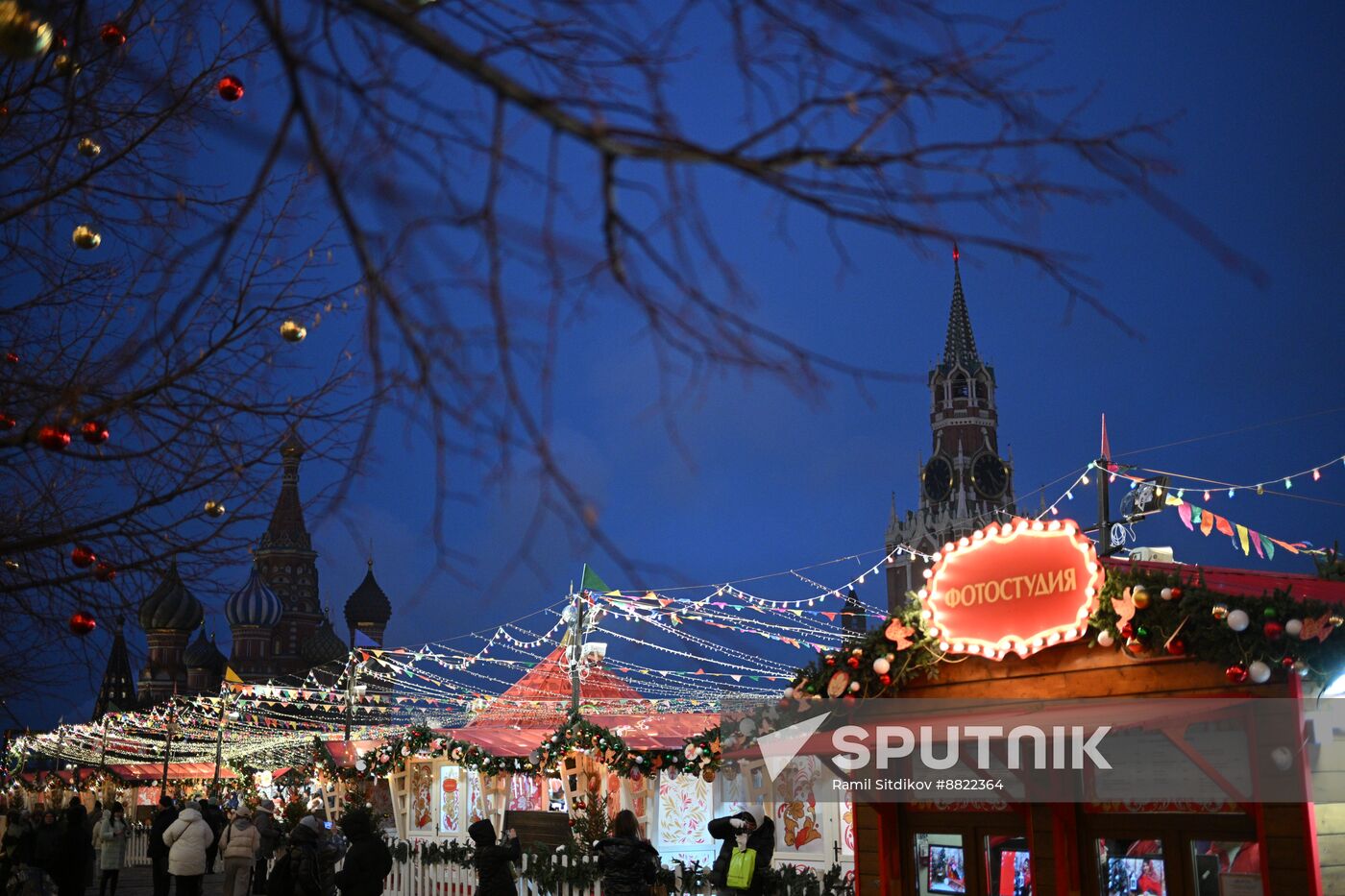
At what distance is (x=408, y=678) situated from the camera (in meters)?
32.8

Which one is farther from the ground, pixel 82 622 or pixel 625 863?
pixel 82 622

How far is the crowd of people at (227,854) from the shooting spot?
33.4ft

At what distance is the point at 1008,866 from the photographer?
1026 centimetres

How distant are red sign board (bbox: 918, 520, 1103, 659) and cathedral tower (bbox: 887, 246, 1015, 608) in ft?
306

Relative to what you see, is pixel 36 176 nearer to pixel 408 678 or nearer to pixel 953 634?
pixel 953 634

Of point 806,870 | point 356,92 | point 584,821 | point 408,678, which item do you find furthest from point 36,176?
point 408,678

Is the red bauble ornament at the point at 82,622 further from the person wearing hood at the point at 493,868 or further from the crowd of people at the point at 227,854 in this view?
the person wearing hood at the point at 493,868

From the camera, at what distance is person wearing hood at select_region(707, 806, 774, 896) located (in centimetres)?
1030

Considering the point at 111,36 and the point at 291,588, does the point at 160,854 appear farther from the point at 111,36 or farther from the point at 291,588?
the point at 291,588

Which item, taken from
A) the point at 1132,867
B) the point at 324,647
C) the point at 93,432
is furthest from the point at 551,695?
the point at 324,647

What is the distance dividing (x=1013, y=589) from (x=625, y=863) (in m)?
3.83

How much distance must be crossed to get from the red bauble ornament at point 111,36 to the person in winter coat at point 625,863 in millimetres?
6992

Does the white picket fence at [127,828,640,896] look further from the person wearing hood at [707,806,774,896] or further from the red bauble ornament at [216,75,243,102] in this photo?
the red bauble ornament at [216,75,243,102]

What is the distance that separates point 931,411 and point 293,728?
79649 millimetres
